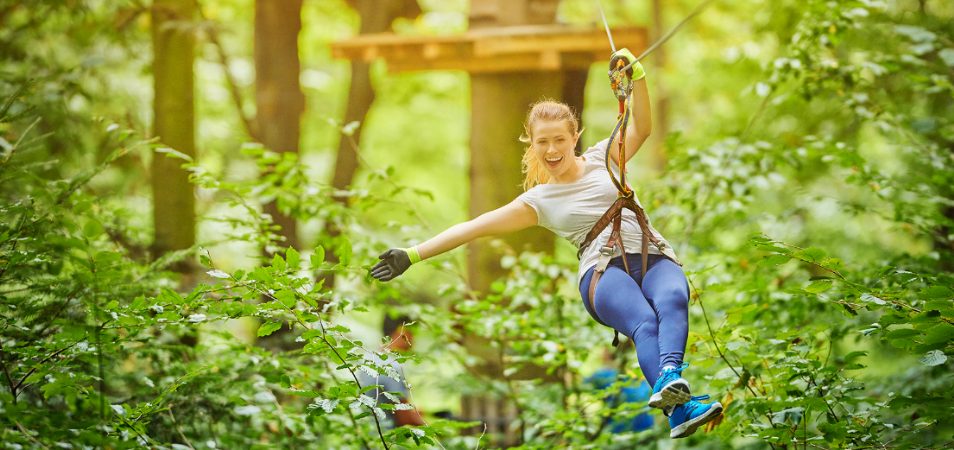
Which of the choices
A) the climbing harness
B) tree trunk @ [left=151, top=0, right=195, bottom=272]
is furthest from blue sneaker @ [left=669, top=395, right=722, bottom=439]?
tree trunk @ [left=151, top=0, right=195, bottom=272]

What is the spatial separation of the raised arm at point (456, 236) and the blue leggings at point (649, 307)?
0.38 m

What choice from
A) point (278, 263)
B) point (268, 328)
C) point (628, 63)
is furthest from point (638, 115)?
point (268, 328)

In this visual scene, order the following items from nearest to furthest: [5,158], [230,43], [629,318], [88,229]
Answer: [88,229]
[629,318]
[5,158]
[230,43]

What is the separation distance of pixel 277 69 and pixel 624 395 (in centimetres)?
517

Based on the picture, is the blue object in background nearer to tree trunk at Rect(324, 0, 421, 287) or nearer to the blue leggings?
the blue leggings

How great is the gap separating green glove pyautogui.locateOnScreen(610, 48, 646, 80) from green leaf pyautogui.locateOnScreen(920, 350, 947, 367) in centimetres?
152

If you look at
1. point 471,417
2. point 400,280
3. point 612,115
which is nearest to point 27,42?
point 400,280

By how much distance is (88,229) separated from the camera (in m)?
3.12

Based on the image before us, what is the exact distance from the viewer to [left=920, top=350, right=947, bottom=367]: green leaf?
3.22m

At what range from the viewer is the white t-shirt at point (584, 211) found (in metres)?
3.68

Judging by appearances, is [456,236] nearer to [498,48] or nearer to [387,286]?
[387,286]

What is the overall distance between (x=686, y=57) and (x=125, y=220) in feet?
47.4

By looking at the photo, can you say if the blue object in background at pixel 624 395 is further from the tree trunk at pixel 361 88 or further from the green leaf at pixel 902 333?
the tree trunk at pixel 361 88

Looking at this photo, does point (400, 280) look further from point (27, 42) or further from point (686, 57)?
point (686, 57)
